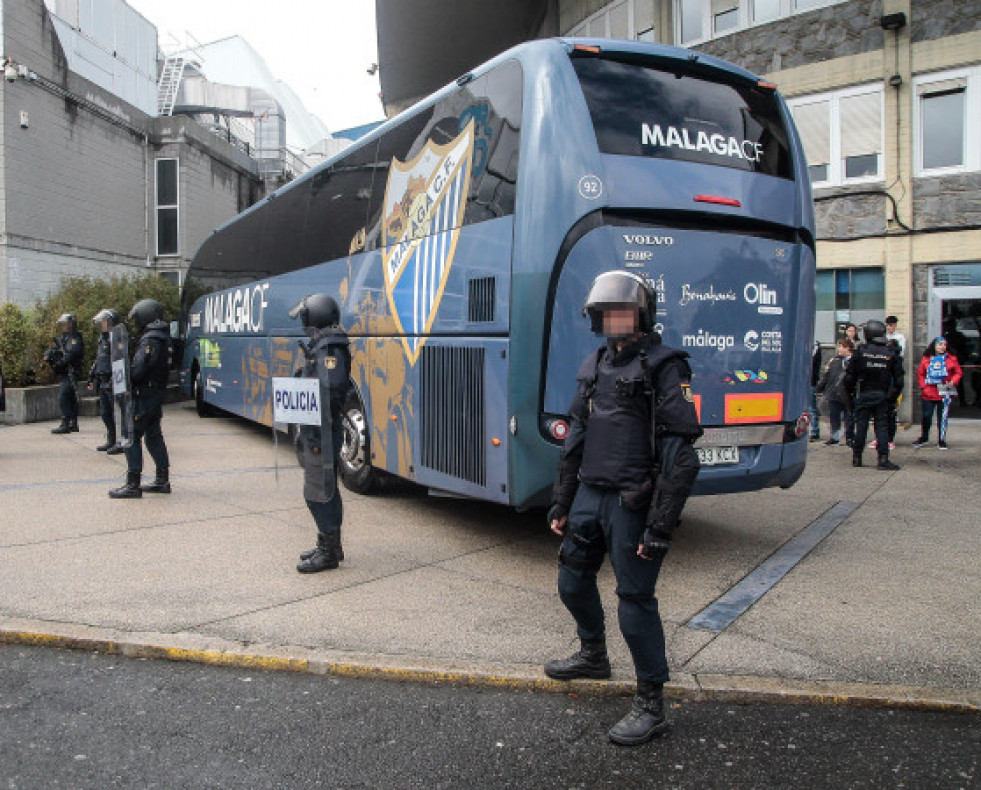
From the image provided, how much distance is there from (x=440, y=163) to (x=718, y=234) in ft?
7.47

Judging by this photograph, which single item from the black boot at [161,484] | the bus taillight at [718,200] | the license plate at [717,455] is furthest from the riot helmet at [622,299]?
the black boot at [161,484]

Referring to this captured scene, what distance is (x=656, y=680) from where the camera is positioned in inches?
137

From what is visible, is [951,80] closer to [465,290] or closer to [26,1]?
[465,290]

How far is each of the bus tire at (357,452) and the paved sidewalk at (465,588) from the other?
205mm

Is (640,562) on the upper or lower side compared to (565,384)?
lower

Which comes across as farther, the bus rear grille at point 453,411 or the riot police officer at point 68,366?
the riot police officer at point 68,366

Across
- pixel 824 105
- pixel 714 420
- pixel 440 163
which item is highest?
pixel 824 105

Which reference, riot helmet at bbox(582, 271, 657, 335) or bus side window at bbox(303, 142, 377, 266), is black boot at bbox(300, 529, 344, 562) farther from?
bus side window at bbox(303, 142, 377, 266)

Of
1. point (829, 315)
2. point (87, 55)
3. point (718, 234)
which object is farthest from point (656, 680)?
point (87, 55)

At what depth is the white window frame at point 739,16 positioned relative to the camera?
1586 cm

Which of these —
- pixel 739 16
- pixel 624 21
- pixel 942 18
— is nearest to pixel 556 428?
pixel 942 18

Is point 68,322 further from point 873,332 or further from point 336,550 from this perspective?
point 873,332

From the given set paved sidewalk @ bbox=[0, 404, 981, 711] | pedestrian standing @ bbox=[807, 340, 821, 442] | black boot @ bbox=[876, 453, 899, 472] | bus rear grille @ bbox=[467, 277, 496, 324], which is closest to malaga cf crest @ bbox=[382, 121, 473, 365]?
bus rear grille @ bbox=[467, 277, 496, 324]

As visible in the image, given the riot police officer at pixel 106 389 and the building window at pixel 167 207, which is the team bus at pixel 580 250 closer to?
the riot police officer at pixel 106 389
